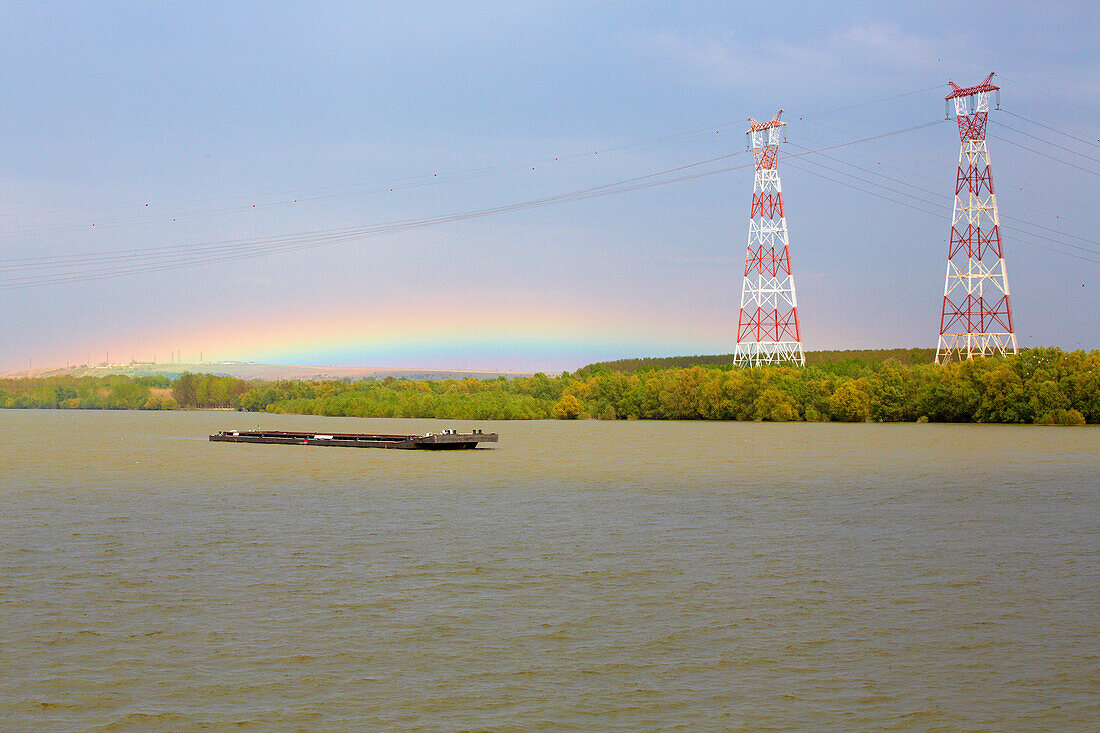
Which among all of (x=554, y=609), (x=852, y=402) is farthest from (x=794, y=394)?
(x=554, y=609)

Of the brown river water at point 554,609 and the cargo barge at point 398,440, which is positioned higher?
the cargo barge at point 398,440

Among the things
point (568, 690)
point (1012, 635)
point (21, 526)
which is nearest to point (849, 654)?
point (1012, 635)

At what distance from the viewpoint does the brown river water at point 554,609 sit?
1076 cm

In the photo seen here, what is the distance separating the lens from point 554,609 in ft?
51.0

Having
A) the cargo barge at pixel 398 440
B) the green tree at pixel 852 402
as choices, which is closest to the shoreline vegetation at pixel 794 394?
the green tree at pixel 852 402

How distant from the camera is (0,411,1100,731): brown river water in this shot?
10758mm

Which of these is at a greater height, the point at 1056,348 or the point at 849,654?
the point at 1056,348

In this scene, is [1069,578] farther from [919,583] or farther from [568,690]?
[568,690]

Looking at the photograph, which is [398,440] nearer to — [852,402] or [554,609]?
[852,402]

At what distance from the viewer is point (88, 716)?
10344 mm

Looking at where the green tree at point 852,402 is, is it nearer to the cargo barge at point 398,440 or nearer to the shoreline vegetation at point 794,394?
the shoreline vegetation at point 794,394

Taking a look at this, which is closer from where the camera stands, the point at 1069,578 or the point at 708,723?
the point at 708,723

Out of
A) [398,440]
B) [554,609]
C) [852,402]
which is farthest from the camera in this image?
[852,402]

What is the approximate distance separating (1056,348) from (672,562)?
72.9 m
